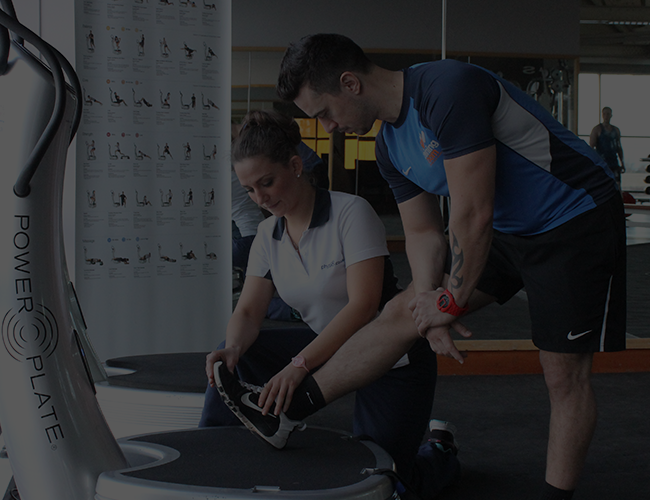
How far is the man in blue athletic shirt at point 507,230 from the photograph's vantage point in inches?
55.6

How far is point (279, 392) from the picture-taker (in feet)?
4.68

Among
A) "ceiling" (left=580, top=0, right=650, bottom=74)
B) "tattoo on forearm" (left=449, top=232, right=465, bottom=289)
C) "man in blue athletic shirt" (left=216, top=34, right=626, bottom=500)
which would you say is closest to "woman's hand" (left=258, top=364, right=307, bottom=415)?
"man in blue athletic shirt" (left=216, top=34, right=626, bottom=500)

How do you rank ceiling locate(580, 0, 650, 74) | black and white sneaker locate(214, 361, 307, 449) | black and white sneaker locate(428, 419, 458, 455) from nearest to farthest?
black and white sneaker locate(214, 361, 307, 449)
black and white sneaker locate(428, 419, 458, 455)
ceiling locate(580, 0, 650, 74)

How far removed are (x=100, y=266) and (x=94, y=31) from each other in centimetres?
92

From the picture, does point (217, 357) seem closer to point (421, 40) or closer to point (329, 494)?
point (329, 494)

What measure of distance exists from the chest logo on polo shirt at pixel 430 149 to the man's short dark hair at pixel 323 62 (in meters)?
0.20

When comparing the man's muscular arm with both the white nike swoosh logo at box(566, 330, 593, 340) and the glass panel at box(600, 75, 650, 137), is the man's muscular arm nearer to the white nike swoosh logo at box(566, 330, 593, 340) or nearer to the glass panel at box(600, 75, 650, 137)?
the white nike swoosh logo at box(566, 330, 593, 340)

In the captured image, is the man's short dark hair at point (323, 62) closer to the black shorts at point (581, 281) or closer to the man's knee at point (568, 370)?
the black shorts at point (581, 281)

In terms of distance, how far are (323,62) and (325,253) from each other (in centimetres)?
48

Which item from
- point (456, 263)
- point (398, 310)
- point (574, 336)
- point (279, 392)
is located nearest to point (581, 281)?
point (574, 336)

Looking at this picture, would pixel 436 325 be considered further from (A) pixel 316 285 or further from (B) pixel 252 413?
(B) pixel 252 413

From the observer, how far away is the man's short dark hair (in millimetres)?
1439

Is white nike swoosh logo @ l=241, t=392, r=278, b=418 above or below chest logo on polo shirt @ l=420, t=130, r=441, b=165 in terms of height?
below

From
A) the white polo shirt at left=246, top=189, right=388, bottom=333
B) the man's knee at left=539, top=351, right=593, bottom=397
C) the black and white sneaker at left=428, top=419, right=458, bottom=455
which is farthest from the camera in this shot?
the black and white sneaker at left=428, top=419, right=458, bottom=455
